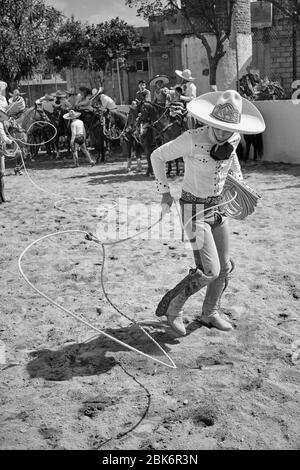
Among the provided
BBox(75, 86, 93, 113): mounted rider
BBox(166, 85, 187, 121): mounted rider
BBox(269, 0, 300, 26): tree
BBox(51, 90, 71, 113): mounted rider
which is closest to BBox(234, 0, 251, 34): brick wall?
BBox(269, 0, 300, 26): tree

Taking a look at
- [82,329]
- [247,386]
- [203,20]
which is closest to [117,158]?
[203,20]

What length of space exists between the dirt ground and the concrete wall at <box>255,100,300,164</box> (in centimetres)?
636

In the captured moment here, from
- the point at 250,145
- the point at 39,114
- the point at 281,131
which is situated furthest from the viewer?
the point at 39,114

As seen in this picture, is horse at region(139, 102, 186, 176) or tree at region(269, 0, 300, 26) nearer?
horse at region(139, 102, 186, 176)

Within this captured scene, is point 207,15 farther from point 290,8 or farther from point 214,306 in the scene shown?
point 214,306

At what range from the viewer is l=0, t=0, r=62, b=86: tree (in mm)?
22016

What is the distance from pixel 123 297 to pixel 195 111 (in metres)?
1.99

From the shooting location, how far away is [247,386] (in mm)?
3217

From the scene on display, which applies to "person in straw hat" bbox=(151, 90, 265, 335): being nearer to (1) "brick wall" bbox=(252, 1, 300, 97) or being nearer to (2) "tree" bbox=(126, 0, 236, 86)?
(2) "tree" bbox=(126, 0, 236, 86)

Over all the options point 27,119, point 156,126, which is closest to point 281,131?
point 156,126

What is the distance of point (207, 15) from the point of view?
69.7ft

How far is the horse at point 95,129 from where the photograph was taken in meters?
15.6

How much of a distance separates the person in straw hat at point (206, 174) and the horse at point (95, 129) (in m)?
12.1

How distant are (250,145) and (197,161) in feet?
35.1
